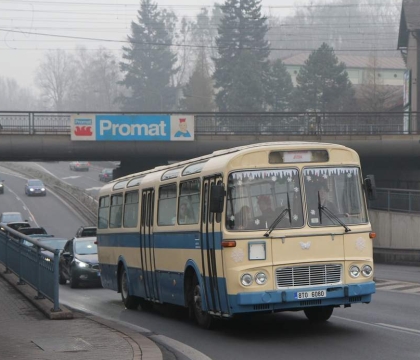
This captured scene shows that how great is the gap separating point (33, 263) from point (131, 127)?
25724 millimetres

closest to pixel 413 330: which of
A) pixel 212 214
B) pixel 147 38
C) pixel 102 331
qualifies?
pixel 212 214

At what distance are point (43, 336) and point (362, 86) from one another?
90.1 metres

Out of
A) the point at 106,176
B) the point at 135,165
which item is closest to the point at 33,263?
the point at 135,165

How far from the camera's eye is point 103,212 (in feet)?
73.0

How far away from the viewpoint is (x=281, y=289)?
13.2 m

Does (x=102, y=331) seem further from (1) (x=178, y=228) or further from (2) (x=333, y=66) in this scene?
(2) (x=333, y=66)

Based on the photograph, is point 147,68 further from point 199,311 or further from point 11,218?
point 199,311

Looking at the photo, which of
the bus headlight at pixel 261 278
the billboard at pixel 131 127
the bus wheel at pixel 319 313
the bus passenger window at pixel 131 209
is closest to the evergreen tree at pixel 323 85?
the billboard at pixel 131 127

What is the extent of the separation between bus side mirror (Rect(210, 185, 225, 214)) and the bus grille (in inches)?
47.5

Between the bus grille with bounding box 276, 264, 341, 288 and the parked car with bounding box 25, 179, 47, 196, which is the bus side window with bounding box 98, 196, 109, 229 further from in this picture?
the parked car with bounding box 25, 179, 47, 196

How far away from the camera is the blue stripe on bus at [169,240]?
46.0 ft

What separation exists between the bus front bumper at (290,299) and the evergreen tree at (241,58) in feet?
260

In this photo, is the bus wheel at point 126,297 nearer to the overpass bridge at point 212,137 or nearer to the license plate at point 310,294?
the license plate at point 310,294

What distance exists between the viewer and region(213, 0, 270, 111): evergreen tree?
9262cm
